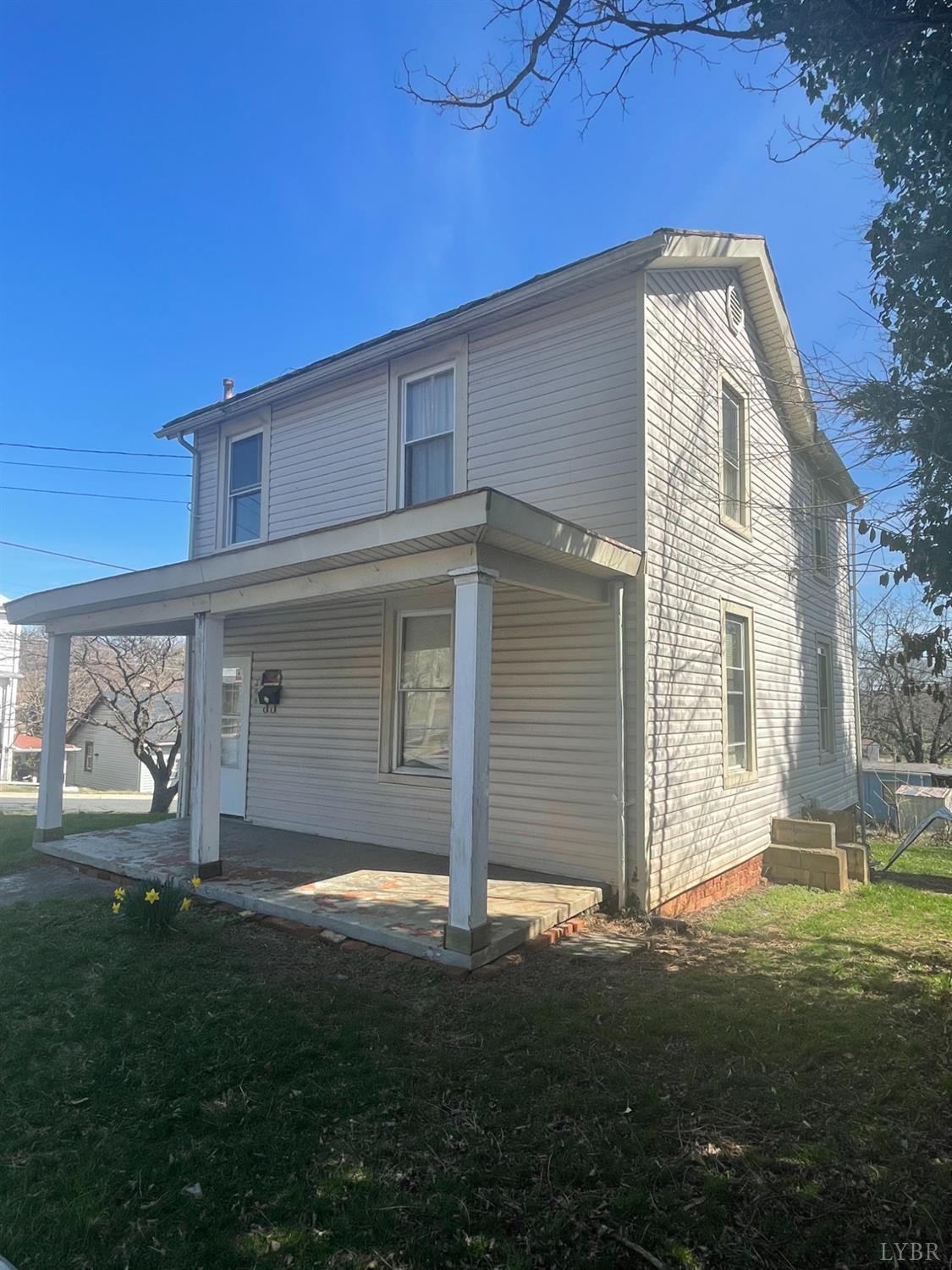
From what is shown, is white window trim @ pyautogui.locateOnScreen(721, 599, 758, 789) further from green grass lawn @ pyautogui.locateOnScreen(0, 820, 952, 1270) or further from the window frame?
green grass lawn @ pyautogui.locateOnScreen(0, 820, 952, 1270)

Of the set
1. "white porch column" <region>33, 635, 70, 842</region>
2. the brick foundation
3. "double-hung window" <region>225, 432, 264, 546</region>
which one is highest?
"double-hung window" <region>225, 432, 264, 546</region>

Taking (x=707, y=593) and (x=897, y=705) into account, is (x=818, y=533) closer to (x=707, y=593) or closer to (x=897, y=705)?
(x=707, y=593)

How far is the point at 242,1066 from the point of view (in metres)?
3.51

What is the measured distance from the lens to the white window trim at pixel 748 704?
8.22 meters

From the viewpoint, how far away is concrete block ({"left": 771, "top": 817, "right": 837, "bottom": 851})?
923cm

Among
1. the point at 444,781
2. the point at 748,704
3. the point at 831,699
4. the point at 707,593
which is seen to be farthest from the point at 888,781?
the point at 444,781

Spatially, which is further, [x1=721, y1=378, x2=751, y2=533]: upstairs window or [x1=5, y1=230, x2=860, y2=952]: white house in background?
[x1=721, y1=378, x2=751, y2=533]: upstairs window

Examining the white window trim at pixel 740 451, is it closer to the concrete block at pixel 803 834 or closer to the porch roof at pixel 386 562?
the porch roof at pixel 386 562

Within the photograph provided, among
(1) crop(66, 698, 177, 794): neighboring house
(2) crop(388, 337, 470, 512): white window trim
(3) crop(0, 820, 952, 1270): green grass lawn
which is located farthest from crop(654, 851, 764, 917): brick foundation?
(1) crop(66, 698, 177, 794): neighboring house

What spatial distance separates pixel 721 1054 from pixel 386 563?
3.68 meters

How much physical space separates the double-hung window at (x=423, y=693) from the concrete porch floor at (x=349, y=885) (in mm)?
1016

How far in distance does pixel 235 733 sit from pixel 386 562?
5.50m

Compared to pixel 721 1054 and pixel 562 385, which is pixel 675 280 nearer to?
pixel 562 385

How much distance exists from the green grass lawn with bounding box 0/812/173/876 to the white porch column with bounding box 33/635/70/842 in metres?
0.36
